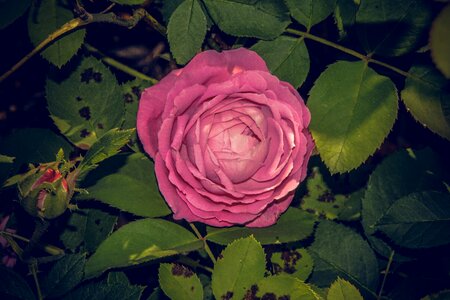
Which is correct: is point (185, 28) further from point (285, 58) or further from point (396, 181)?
point (396, 181)

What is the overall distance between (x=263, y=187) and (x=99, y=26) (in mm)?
900

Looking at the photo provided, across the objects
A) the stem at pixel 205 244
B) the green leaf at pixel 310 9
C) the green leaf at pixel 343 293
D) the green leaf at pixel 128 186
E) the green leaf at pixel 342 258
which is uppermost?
the green leaf at pixel 310 9

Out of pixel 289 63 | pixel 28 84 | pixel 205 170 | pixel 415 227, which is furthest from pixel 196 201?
pixel 28 84

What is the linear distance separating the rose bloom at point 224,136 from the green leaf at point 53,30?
0.26 meters

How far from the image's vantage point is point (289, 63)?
121 centimetres

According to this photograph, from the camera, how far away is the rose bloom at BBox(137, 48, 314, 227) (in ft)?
3.42

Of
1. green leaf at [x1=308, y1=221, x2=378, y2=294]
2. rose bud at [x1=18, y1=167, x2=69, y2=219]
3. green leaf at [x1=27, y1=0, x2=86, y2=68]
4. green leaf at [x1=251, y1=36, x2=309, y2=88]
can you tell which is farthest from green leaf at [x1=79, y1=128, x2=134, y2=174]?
green leaf at [x1=308, y1=221, x2=378, y2=294]

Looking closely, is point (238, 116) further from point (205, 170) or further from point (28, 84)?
point (28, 84)

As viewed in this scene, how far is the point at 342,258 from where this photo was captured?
130 cm

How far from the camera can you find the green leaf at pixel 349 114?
1.10 m

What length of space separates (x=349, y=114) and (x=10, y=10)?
86cm

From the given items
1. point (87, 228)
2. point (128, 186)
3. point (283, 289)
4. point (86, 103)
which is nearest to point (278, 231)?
point (283, 289)

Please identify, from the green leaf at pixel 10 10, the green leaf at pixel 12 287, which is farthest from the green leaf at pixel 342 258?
the green leaf at pixel 10 10

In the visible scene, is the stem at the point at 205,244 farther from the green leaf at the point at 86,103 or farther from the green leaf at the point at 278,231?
the green leaf at the point at 86,103
